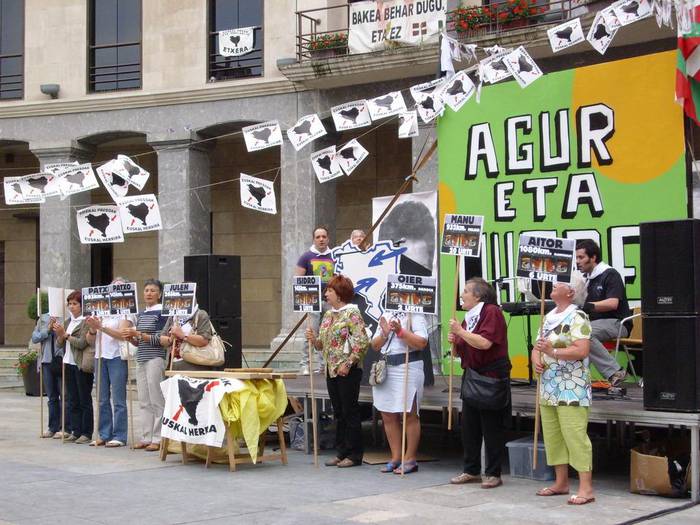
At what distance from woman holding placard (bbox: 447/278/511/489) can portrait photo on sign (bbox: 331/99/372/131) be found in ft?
14.5

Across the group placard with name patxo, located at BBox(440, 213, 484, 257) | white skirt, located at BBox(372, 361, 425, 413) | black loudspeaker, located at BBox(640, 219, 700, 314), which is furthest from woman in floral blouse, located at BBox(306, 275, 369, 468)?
black loudspeaker, located at BBox(640, 219, 700, 314)

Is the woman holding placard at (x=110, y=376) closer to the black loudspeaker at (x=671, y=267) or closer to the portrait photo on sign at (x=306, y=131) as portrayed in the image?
the portrait photo on sign at (x=306, y=131)

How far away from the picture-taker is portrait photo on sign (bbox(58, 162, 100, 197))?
13.3 m

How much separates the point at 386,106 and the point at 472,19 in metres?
5.21

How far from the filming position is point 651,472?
28.2 ft

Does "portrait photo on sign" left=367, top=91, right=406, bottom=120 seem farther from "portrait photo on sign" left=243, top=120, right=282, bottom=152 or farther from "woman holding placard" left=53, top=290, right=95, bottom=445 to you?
"woman holding placard" left=53, top=290, right=95, bottom=445

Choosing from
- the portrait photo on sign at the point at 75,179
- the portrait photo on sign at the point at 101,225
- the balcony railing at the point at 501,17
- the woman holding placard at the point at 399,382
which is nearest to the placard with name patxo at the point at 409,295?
the woman holding placard at the point at 399,382

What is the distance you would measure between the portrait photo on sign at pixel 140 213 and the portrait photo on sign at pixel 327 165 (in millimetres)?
2146

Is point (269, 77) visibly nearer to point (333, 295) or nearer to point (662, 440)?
point (333, 295)

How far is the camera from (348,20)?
1877cm

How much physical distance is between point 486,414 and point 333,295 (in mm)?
1976

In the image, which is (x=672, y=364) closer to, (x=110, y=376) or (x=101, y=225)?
(x=110, y=376)

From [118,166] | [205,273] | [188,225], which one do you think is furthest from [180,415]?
[188,225]

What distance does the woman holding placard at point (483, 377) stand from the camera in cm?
875
